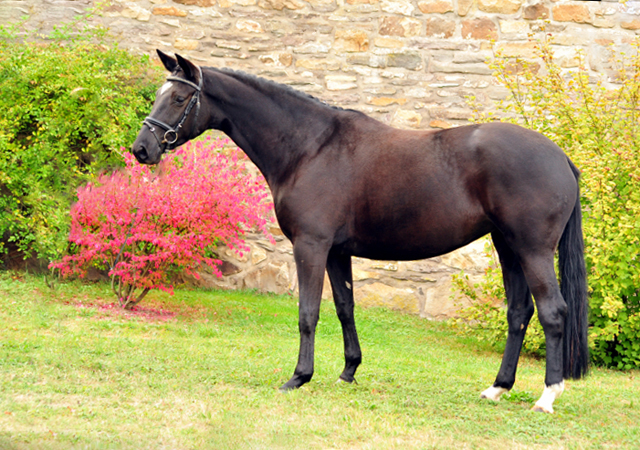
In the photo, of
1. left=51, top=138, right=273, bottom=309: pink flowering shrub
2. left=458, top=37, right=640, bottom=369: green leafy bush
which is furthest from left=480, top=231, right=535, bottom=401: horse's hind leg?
left=51, top=138, right=273, bottom=309: pink flowering shrub

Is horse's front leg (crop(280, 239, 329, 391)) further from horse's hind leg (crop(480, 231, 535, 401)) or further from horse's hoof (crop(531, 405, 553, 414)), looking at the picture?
horse's hoof (crop(531, 405, 553, 414))

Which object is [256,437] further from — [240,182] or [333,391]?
[240,182]

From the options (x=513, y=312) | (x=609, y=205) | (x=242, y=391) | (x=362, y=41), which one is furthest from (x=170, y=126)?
(x=362, y=41)

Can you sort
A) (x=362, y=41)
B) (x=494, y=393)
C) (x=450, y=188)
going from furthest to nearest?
(x=362, y=41) → (x=494, y=393) → (x=450, y=188)

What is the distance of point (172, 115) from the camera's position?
4359 mm

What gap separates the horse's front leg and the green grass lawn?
16 cm

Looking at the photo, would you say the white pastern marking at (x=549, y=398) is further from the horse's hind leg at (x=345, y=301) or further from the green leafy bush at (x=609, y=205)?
the green leafy bush at (x=609, y=205)

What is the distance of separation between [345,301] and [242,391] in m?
1.02

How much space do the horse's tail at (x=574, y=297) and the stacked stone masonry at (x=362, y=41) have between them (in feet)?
15.4

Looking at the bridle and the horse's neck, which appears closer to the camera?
the bridle

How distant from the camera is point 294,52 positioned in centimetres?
924

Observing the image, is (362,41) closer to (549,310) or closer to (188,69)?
(188,69)

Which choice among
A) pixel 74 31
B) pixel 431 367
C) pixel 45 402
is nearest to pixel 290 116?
pixel 45 402

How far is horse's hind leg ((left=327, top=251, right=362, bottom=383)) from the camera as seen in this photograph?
4.69 metres
